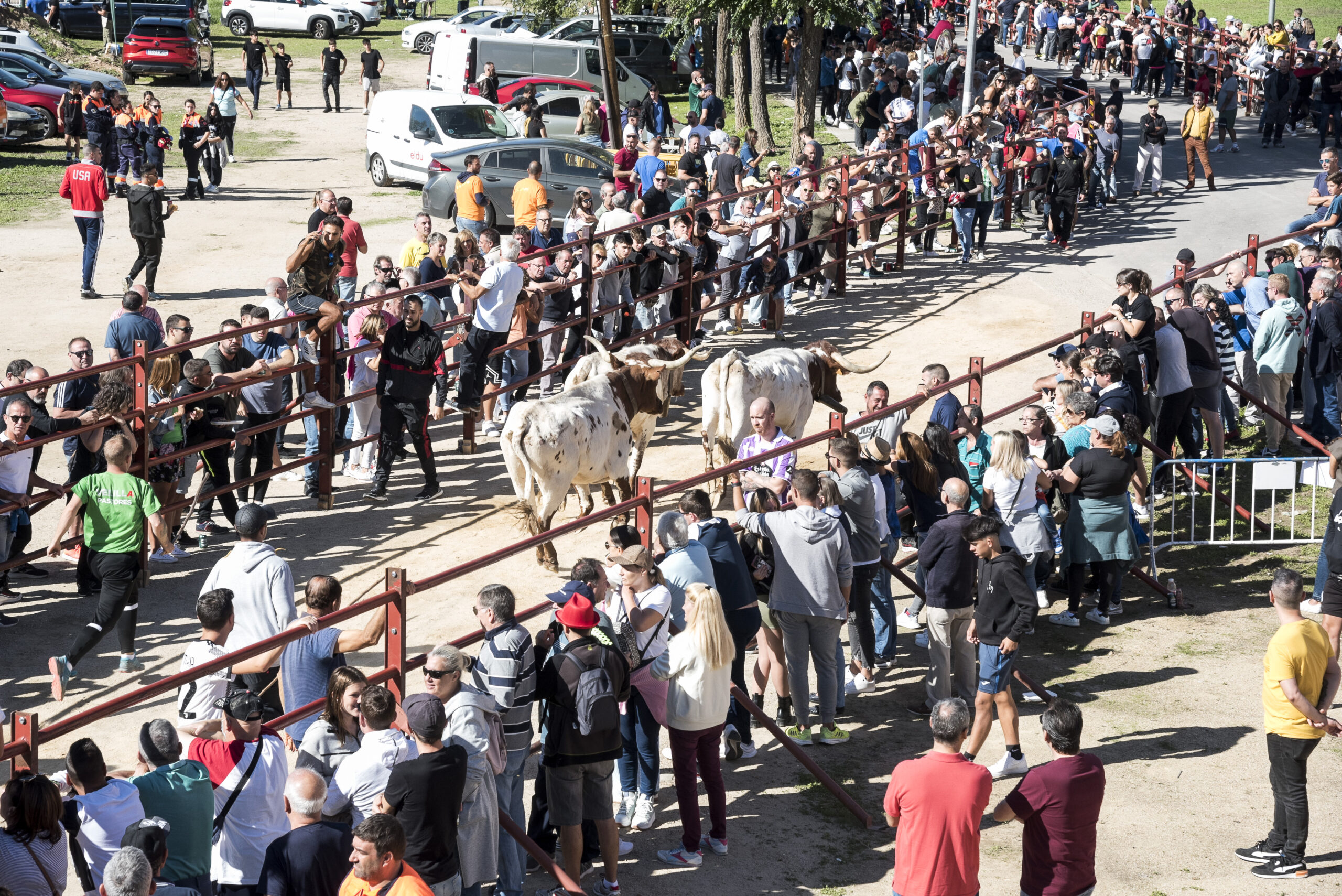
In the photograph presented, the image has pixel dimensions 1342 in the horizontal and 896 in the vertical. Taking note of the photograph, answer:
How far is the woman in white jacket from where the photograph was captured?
7160mm

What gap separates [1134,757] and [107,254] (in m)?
16.8

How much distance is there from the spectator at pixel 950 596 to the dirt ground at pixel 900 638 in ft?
1.26

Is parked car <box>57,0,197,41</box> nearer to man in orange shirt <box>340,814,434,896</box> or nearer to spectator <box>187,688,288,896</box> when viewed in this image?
spectator <box>187,688,288,896</box>

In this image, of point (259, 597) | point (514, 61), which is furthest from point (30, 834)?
point (514, 61)

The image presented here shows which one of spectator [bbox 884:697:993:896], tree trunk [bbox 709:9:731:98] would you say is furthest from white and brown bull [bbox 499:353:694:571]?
tree trunk [bbox 709:9:731:98]

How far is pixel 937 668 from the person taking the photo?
8766mm

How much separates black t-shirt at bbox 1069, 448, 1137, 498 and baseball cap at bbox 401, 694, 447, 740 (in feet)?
19.1

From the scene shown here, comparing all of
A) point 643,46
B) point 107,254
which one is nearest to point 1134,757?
point 107,254

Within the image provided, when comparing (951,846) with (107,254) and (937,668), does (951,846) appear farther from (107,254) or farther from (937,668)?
(107,254)

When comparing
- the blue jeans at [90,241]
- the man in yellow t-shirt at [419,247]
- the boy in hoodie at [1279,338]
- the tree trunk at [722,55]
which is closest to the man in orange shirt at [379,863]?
the man in yellow t-shirt at [419,247]

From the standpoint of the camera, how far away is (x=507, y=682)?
6.62 meters

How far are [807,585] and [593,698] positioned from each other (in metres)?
2.03

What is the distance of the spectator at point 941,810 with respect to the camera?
606 cm

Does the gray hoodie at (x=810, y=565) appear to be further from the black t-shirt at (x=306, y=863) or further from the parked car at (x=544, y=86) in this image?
the parked car at (x=544, y=86)
